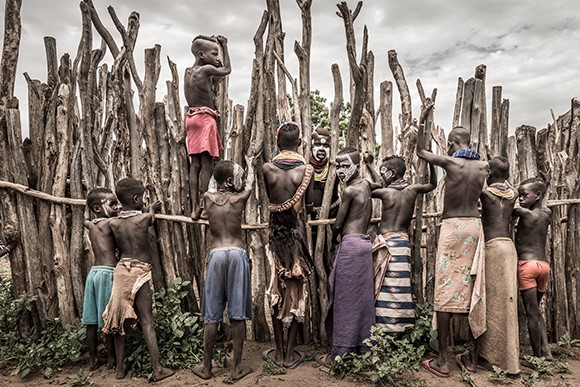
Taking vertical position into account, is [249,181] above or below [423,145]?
below

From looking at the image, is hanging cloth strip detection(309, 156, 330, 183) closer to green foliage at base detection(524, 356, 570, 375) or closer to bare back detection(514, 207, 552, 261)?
bare back detection(514, 207, 552, 261)

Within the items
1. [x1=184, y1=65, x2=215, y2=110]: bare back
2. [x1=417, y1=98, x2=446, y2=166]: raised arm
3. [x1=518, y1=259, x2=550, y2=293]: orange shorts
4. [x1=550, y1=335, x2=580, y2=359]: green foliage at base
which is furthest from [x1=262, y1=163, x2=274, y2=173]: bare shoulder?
[x1=550, y1=335, x2=580, y2=359]: green foliage at base

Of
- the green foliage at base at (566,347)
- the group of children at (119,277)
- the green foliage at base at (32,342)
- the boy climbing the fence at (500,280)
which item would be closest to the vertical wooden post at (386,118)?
the boy climbing the fence at (500,280)

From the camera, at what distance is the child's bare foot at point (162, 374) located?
3641mm

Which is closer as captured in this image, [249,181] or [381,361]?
[381,361]

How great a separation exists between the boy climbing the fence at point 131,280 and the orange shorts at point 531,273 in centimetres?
358

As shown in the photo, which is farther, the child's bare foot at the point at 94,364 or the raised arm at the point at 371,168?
the raised arm at the point at 371,168

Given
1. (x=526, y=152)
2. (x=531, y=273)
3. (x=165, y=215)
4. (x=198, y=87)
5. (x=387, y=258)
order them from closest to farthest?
(x=387, y=258)
(x=531, y=273)
(x=198, y=87)
(x=165, y=215)
(x=526, y=152)

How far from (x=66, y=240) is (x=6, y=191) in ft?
2.91

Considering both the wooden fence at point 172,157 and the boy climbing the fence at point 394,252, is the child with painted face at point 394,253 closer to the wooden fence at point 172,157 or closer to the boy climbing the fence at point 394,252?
the boy climbing the fence at point 394,252

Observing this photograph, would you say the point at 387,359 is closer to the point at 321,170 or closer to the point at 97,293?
the point at 321,170

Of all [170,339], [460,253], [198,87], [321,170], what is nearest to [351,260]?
[460,253]

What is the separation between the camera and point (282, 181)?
148 inches

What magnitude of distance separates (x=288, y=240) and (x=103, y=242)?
70.8 inches
